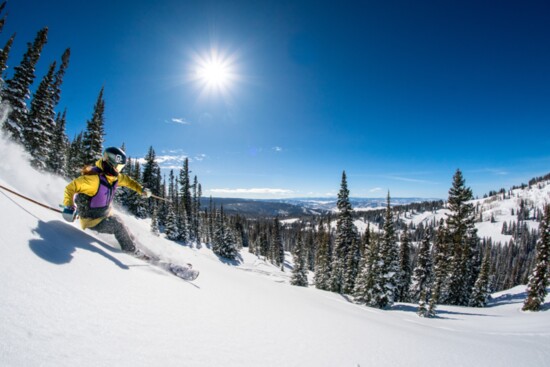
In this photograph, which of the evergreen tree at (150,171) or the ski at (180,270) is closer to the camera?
the ski at (180,270)

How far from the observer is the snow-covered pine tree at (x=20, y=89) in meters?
25.5

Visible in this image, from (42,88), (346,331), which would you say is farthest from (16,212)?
(42,88)

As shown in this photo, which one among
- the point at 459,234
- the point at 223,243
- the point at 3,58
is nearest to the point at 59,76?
the point at 3,58

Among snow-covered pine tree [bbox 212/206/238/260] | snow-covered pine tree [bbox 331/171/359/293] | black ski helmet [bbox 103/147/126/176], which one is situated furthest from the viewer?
snow-covered pine tree [bbox 212/206/238/260]

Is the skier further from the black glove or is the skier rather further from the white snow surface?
the white snow surface

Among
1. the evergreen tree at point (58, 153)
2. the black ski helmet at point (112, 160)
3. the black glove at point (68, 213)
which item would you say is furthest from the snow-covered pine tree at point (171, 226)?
the black glove at point (68, 213)

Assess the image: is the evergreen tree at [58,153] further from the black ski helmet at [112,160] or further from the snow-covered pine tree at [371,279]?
the snow-covered pine tree at [371,279]

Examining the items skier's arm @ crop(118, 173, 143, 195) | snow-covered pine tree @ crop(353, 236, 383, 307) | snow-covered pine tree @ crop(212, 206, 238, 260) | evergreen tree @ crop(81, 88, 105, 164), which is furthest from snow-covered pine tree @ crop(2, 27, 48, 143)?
snow-covered pine tree @ crop(353, 236, 383, 307)

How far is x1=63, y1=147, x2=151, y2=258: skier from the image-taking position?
211 inches

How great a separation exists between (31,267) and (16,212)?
90.2 inches

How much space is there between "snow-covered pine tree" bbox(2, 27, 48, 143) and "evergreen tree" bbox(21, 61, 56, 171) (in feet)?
3.03

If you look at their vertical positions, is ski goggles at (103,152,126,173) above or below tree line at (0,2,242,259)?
below

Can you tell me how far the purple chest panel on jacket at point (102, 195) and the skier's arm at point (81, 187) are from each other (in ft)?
0.29

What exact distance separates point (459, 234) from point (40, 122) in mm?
55037
